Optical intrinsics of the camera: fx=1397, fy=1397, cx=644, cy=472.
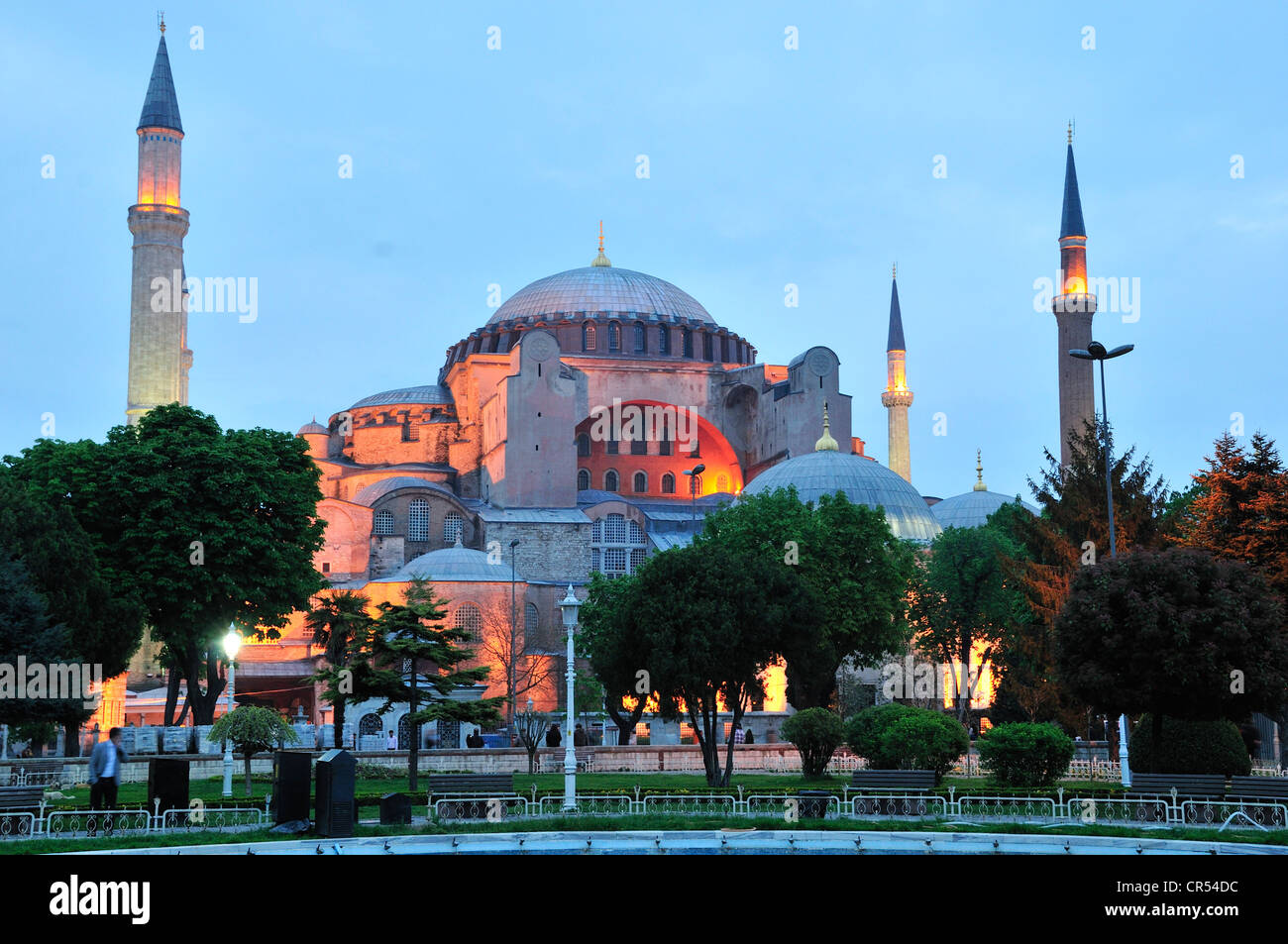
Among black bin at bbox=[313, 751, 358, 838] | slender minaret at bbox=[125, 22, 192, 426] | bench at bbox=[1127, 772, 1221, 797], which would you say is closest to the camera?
black bin at bbox=[313, 751, 358, 838]

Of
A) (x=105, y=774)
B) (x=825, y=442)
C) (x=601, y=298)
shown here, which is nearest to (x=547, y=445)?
(x=825, y=442)

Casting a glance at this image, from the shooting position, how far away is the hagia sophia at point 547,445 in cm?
4966

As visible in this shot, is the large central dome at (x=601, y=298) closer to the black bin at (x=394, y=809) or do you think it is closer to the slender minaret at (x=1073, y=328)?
the slender minaret at (x=1073, y=328)

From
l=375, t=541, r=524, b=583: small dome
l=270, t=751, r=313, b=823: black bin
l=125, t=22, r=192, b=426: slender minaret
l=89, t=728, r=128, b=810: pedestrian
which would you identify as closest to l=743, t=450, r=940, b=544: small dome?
l=375, t=541, r=524, b=583: small dome

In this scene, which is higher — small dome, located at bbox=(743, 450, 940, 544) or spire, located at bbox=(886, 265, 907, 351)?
spire, located at bbox=(886, 265, 907, 351)

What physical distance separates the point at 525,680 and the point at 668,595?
2402 centimetres

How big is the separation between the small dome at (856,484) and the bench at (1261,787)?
36.6 metres

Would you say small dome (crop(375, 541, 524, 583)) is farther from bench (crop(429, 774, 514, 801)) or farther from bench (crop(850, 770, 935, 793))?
bench (crop(429, 774, 514, 801))

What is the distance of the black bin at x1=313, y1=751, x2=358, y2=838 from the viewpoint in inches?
588

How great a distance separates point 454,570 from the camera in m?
48.7

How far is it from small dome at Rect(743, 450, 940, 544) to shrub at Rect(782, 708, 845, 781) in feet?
89.4

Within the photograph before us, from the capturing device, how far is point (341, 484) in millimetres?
60781

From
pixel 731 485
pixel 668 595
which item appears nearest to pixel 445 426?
pixel 731 485

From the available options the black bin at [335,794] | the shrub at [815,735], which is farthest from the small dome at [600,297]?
the black bin at [335,794]
